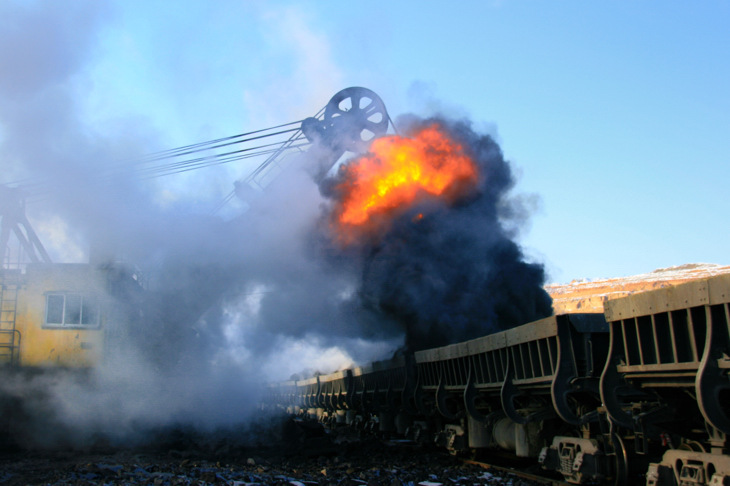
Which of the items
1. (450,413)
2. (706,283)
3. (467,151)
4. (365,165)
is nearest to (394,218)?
(365,165)

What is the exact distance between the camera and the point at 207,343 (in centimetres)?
2211

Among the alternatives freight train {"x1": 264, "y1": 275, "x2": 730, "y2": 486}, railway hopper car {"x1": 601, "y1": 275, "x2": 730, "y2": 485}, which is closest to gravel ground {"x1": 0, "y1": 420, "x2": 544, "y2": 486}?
freight train {"x1": 264, "y1": 275, "x2": 730, "y2": 486}

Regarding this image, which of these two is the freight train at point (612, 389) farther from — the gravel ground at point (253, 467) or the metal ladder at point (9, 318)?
the metal ladder at point (9, 318)

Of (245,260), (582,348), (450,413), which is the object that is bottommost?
(450,413)

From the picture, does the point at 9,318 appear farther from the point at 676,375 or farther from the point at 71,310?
the point at 676,375

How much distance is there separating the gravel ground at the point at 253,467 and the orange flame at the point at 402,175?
24.0ft

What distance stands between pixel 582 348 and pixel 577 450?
1.54 meters

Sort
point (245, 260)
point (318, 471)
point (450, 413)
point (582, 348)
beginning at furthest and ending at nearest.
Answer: point (245, 260) < point (450, 413) < point (318, 471) < point (582, 348)

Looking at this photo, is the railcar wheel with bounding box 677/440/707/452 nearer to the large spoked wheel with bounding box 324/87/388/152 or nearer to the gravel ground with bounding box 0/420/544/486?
the gravel ground with bounding box 0/420/544/486

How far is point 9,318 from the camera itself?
671 inches

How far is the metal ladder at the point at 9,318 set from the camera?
16812 mm

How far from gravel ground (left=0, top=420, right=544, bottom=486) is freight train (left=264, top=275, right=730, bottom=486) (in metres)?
0.99

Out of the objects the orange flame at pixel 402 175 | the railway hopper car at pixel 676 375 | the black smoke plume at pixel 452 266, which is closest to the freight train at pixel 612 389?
the railway hopper car at pixel 676 375

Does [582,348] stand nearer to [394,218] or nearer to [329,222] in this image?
[394,218]
